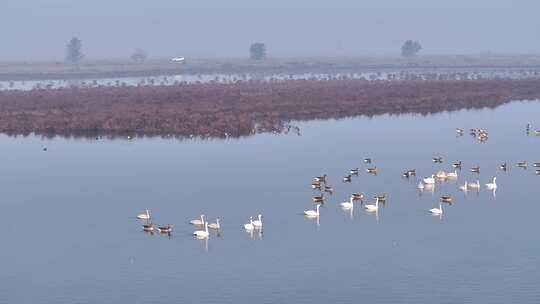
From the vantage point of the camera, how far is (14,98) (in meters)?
83.1

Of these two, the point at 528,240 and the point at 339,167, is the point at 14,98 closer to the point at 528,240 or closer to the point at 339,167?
the point at 339,167

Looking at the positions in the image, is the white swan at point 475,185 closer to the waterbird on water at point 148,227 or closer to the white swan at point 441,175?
the white swan at point 441,175

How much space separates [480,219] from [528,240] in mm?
3308

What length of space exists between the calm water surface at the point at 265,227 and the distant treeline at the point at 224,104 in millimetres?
6307

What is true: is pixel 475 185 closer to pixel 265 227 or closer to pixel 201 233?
pixel 265 227

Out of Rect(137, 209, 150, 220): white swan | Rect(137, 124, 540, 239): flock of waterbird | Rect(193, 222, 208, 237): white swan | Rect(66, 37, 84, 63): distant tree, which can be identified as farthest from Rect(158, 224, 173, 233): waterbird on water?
Rect(66, 37, 84, 63): distant tree

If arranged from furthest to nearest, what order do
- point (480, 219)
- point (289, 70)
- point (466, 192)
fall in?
1. point (289, 70)
2. point (466, 192)
3. point (480, 219)

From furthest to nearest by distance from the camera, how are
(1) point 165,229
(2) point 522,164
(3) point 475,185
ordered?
(2) point 522,164, (3) point 475,185, (1) point 165,229

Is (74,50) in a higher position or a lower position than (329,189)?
higher

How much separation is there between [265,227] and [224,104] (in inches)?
1607

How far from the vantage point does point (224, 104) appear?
7475cm

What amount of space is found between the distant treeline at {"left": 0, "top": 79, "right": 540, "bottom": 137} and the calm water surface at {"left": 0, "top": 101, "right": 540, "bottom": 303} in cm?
631

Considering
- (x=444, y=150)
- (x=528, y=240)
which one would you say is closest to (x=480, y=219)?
(x=528, y=240)

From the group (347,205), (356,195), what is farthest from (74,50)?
(347,205)
